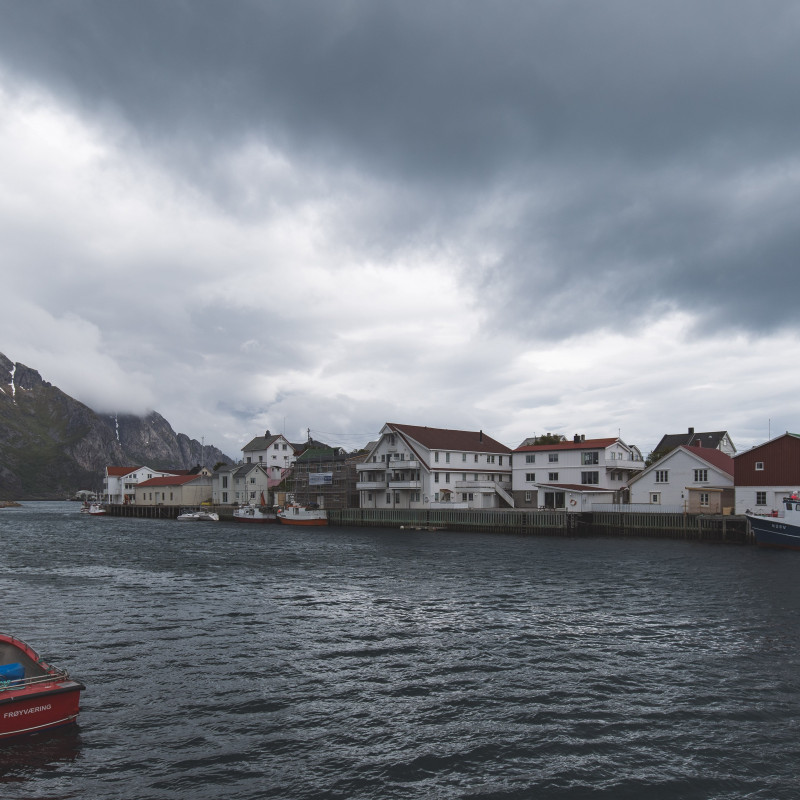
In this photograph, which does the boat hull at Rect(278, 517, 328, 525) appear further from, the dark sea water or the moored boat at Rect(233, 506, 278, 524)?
the dark sea water

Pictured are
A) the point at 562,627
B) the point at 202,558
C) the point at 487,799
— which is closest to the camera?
the point at 487,799

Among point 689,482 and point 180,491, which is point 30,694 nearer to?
point 689,482

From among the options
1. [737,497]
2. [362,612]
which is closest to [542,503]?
[737,497]

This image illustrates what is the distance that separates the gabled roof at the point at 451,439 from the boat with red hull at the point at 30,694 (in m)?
71.3

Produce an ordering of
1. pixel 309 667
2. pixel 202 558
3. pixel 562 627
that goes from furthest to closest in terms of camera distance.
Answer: pixel 202 558 → pixel 562 627 → pixel 309 667

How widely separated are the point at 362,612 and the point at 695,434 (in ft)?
328

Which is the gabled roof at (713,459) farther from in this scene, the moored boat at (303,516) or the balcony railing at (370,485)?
the moored boat at (303,516)

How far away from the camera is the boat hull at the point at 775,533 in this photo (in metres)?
53.8

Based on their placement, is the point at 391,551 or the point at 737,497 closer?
the point at 391,551

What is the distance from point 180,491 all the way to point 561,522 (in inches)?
3551

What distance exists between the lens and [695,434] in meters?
113

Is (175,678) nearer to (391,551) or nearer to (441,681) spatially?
(441,681)

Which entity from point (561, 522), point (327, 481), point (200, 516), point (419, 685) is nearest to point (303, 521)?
point (327, 481)

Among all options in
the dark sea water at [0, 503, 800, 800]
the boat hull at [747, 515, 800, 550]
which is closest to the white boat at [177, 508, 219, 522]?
the dark sea water at [0, 503, 800, 800]
